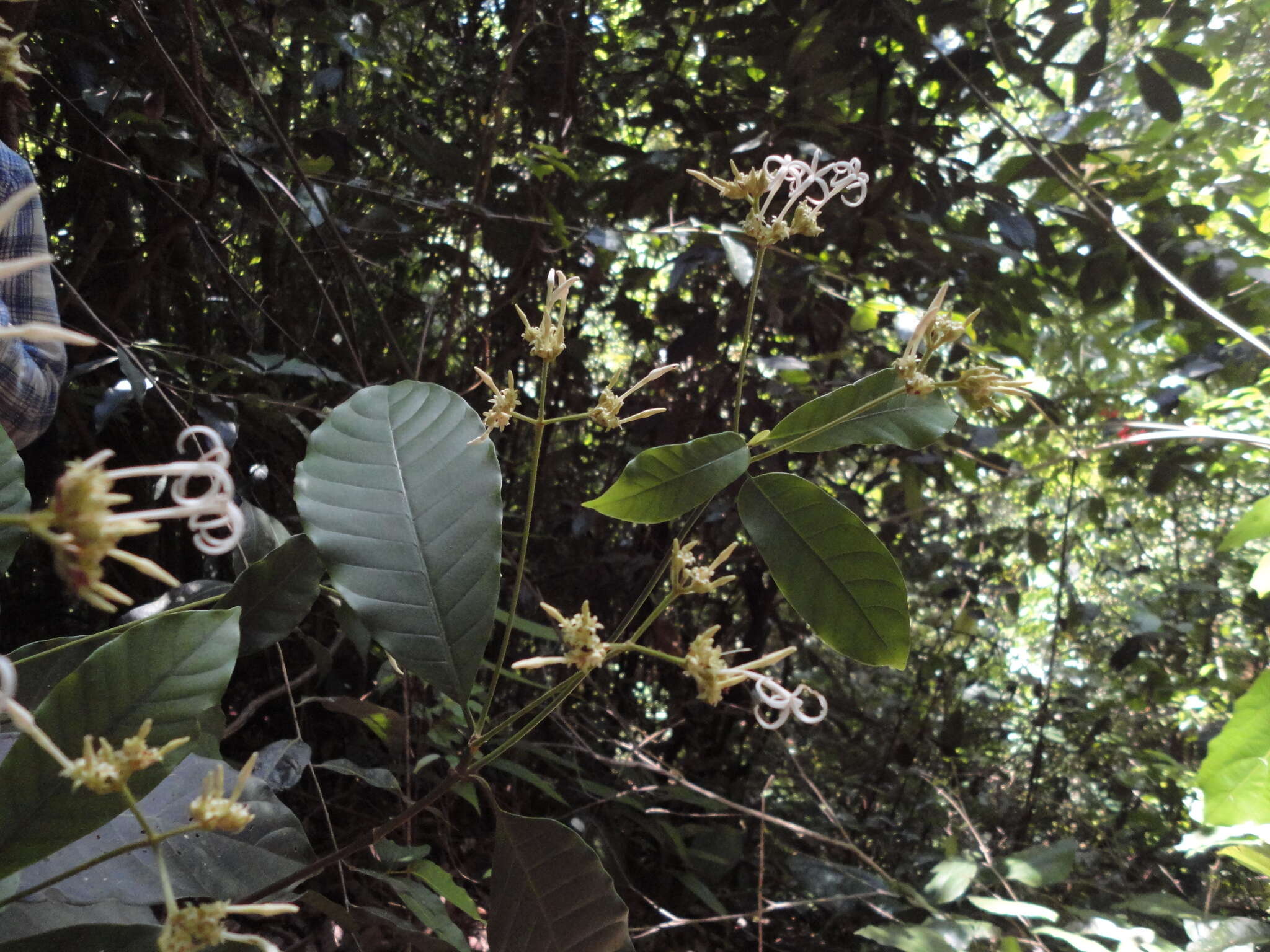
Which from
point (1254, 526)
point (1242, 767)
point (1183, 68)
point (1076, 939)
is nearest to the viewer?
point (1242, 767)

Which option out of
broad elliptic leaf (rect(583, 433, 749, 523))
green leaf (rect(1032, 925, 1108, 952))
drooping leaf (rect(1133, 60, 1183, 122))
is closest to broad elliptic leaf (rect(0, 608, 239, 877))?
broad elliptic leaf (rect(583, 433, 749, 523))

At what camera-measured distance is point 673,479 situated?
15.2 inches

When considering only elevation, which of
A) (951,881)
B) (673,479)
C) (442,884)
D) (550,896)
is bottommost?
(951,881)

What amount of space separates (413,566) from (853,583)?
0.75 ft

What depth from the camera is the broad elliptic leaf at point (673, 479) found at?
38 centimetres

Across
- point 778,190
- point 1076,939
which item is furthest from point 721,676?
point 1076,939

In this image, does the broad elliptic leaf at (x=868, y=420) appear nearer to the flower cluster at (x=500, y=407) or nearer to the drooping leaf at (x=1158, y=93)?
the flower cluster at (x=500, y=407)

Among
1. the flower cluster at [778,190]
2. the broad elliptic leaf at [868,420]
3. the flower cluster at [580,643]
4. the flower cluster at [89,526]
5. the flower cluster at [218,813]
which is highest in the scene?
the flower cluster at [778,190]

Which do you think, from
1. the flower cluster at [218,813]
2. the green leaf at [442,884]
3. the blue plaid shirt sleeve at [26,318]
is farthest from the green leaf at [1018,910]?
the blue plaid shirt sleeve at [26,318]

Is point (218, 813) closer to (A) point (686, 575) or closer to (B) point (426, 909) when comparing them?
(A) point (686, 575)

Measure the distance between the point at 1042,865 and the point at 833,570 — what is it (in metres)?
0.96

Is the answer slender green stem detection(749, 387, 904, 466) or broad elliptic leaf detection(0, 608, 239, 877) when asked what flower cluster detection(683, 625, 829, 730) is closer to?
slender green stem detection(749, 387, 904, 466)

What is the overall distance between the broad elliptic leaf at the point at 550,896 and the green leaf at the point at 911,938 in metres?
0.58

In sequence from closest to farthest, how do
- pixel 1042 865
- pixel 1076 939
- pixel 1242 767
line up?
1. pixel 1242 767
2. pixel 1076 939
3. pixel 1042 865
